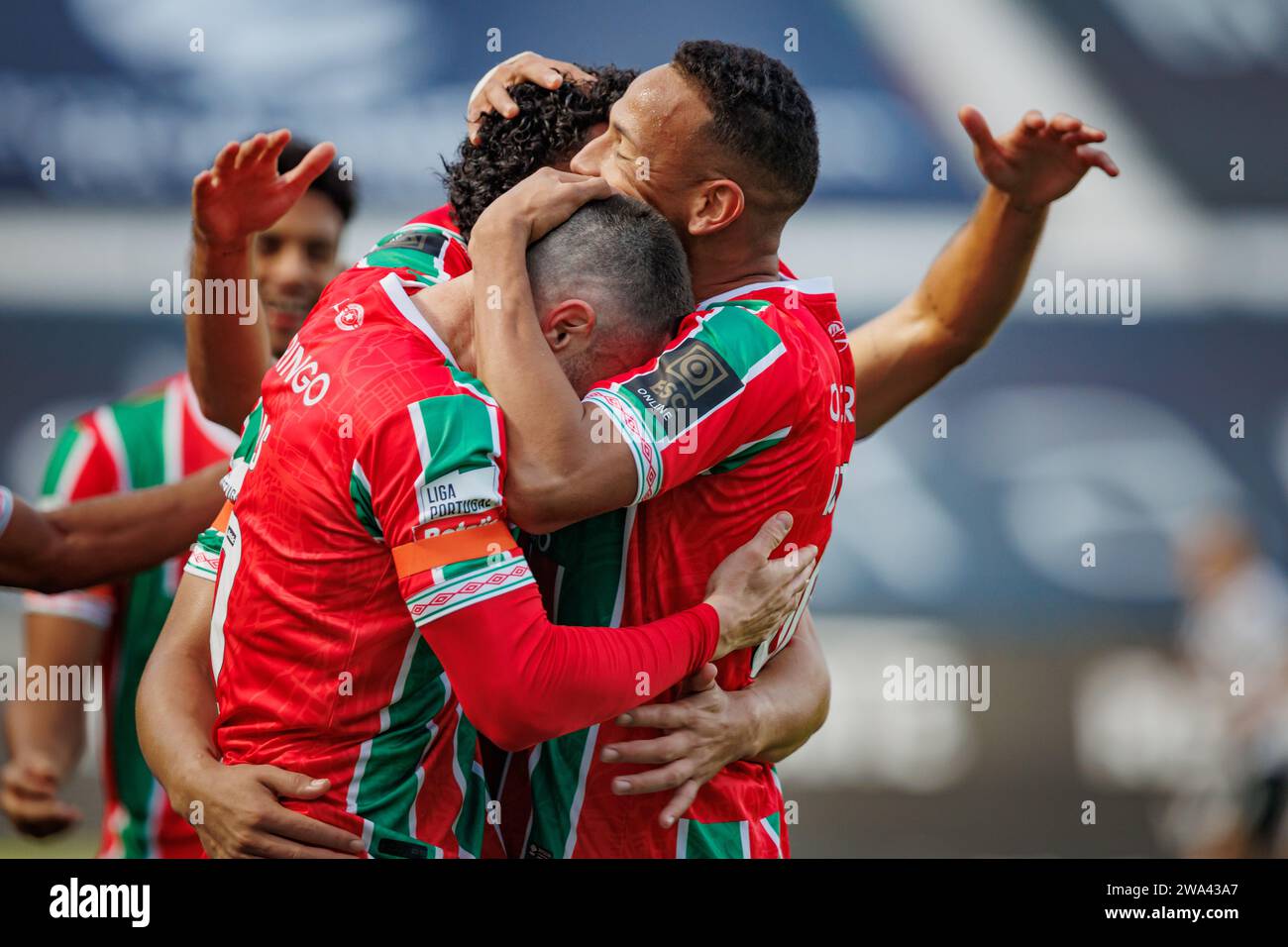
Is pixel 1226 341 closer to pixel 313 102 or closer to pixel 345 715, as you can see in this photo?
pixel 313 102

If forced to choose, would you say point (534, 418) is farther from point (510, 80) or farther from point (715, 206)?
point (510, 80)

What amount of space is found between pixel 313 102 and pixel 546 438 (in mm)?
5915

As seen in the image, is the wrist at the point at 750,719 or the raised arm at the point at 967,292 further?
the raised arm at the point at 967,292

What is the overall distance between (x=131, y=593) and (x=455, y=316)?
2.13 m

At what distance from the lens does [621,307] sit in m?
2.52

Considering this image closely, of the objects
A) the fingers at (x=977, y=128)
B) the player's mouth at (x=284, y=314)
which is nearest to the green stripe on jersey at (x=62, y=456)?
the player's mouth at (x=284, y=314)

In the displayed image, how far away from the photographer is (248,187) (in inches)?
140

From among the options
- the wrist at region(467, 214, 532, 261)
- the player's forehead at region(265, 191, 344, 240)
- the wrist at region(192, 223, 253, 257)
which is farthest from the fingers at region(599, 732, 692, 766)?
the player's forehead at region(265, 191, 344, 240)

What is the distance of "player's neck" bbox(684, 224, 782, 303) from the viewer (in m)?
2.78

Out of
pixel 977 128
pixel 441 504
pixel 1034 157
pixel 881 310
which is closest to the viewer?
pixel 441 504

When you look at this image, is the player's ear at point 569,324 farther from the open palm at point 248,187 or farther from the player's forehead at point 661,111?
the open palm at point 248,187

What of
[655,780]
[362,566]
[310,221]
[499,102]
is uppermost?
[310,221]

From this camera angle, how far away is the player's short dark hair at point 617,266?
251 cm

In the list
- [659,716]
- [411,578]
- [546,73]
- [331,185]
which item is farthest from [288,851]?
[331,185]
